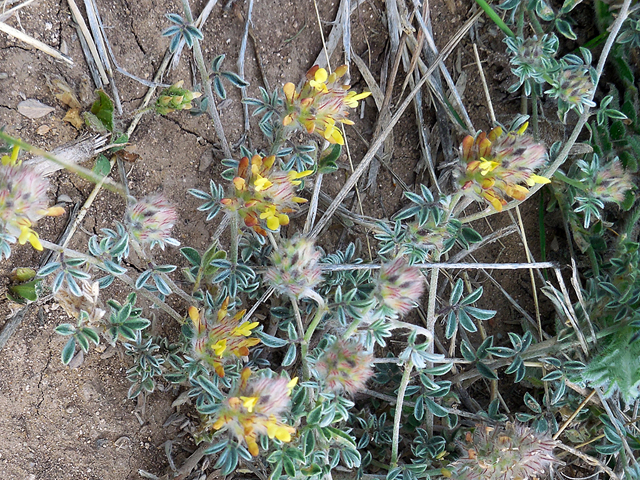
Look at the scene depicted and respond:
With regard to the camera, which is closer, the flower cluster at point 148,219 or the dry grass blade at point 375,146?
the flower cluster at point 148,219

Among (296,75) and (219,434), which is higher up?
(296,75)

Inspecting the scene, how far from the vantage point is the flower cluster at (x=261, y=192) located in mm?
1911

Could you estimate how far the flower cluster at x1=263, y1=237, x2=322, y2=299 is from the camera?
1909 mm

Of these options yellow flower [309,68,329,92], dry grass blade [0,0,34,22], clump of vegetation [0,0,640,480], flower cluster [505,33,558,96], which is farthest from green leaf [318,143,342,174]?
dry grass blade [0,0,34,22]

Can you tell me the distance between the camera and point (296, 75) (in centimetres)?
264

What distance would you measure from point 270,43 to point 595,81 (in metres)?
1.38

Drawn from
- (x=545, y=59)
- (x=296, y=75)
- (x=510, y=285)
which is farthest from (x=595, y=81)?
(x=296, y=75)

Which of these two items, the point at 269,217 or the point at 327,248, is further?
the point at 327,248

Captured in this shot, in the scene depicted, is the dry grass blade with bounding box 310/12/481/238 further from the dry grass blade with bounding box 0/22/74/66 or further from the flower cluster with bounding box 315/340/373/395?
the dry grass blade with bounding box 0/22/74/66

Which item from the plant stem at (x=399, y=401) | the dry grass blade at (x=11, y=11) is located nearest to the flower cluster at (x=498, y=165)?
the plant stem at (x=399, y=401)

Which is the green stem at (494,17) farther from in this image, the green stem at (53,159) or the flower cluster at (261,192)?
the green stem at (53,159)

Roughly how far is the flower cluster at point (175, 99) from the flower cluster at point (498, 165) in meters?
1.04

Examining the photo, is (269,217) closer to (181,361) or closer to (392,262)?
(392,262)

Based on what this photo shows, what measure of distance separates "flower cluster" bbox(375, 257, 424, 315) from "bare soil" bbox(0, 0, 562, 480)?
0.74 m
